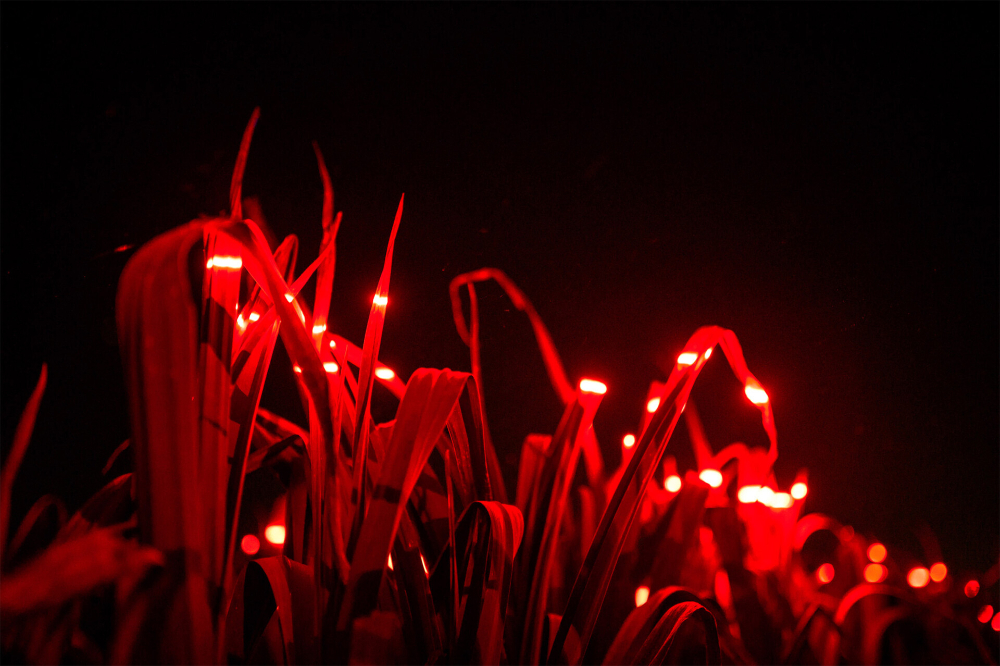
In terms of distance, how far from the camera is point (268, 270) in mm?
340

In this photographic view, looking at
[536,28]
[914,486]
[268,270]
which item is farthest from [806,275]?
[268,270]

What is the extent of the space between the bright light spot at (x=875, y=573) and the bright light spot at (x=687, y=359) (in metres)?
0.59

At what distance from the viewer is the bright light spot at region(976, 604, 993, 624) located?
2.00ft

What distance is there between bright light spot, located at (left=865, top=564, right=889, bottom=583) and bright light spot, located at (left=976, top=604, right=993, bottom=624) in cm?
13

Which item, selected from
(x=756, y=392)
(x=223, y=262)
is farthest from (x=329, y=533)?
(x=756, y=392)

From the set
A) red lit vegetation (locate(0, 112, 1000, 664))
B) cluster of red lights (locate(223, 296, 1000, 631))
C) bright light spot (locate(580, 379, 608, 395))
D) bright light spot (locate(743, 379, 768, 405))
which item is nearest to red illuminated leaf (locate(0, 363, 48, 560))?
red lit vegetation (locate(0, 112, 1000, 664))

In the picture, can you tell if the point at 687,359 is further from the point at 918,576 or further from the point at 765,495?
the point at 918,576

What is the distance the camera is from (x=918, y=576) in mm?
850

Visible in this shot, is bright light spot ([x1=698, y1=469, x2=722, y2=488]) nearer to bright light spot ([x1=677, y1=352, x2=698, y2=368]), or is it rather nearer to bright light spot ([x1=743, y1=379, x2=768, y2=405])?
bright light spot ([x1=743, y1=379, x2=768, y2=405])

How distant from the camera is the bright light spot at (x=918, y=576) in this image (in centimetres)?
84

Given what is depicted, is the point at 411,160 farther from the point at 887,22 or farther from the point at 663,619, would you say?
the point at 887,22

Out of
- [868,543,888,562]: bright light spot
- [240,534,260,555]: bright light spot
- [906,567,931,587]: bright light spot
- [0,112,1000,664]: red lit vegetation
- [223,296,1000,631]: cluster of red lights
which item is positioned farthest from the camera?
[868,543,888,562]: bright light spot

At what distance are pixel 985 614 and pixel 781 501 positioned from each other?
0.79 ft

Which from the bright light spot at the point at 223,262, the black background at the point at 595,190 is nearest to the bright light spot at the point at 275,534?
the black background at the point at 595,190
